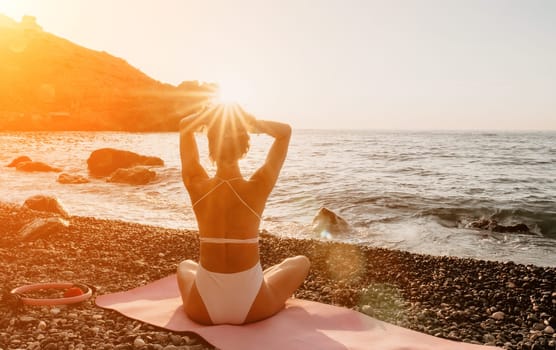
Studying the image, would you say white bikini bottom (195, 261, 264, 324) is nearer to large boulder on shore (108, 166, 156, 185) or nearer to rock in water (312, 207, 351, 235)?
rock in water (312, 207, 351, 235)

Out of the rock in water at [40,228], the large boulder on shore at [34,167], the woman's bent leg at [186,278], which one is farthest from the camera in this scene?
the large boulder on shore at [34,167]

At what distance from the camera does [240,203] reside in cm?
473

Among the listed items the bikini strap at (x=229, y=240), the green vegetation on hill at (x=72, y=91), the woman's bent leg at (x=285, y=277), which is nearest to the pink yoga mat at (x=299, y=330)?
the woman's bent leg at (x=285, y=277)

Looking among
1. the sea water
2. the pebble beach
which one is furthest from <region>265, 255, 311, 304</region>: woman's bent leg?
the sea water

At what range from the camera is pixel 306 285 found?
24.8 ft

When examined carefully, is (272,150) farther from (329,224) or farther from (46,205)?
(46,205)

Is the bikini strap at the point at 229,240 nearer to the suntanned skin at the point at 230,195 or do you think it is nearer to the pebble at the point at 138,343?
the suntanned skin at the point at 230,195

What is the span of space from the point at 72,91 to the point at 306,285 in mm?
130268

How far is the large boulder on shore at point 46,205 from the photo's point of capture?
13.3 m

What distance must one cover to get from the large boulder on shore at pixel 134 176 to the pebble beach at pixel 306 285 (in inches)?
471

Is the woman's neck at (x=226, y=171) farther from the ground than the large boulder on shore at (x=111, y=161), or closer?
farther from the ground

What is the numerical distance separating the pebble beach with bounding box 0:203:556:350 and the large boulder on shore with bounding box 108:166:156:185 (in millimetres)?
11972

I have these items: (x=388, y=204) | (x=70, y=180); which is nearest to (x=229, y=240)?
(x=388, y=204)

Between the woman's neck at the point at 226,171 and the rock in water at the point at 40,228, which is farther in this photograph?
the rock in water at the point at 40,228
